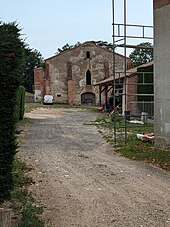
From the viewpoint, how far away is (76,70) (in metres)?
56.7

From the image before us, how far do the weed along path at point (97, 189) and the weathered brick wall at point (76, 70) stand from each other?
43.9 meters

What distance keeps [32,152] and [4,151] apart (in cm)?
724

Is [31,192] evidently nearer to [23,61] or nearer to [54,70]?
[23,61]

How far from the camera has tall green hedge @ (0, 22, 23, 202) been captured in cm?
486

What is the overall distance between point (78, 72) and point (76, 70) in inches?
15.9

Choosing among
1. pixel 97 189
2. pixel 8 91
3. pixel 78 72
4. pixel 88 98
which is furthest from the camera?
pixel 88 98

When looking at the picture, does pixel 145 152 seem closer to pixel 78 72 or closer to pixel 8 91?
pixel 8 91

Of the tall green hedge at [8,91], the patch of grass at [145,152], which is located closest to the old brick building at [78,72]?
the patch of grass at [145,152]

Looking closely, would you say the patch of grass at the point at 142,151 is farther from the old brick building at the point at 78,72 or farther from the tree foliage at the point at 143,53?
the old brick building at the point at 78,72

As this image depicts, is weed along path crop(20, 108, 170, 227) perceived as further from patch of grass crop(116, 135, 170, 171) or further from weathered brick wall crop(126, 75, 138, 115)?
weathered brick wall crop(126, 75, 138, 115)

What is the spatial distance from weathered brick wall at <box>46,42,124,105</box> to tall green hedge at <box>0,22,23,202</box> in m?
51.1

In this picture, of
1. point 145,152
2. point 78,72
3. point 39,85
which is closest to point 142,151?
point 145,152

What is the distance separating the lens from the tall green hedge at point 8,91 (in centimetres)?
486

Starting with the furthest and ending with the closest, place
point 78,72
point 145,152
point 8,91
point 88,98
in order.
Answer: point 88,98, point 78,72, point 145,152, point 8,91
